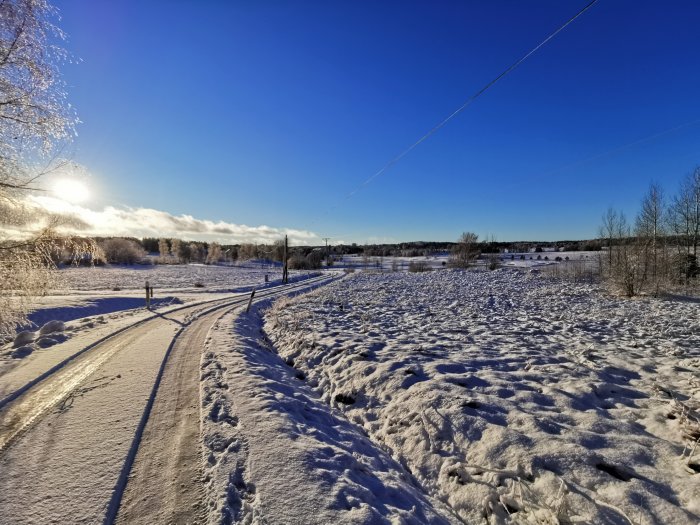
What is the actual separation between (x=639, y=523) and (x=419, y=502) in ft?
6.39

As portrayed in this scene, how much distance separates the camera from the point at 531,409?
4961 mm

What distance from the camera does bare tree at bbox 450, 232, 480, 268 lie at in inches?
2297

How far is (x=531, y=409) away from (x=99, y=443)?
5.93 meters

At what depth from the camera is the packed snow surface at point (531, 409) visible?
11.0 feet

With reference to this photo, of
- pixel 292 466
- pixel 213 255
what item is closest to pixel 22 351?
pixel 292 466

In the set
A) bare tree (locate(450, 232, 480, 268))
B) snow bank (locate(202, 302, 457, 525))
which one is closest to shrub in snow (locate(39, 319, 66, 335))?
snow bank (locate(202, 302, 457, 525))

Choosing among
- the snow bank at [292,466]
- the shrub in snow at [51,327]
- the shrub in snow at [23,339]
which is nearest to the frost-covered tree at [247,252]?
the shrub in snow at [51,327]

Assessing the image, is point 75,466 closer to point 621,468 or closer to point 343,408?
point 343,408

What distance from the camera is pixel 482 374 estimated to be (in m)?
6.40

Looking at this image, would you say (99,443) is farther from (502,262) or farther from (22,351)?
(502,262)

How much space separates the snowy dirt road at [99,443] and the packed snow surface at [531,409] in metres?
2.65

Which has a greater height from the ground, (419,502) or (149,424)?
(149,424)

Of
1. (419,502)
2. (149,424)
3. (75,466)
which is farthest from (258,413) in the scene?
(419,502)

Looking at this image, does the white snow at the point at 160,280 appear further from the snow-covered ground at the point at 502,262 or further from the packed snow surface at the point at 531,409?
the snow-covered ground at the point at 502,262
